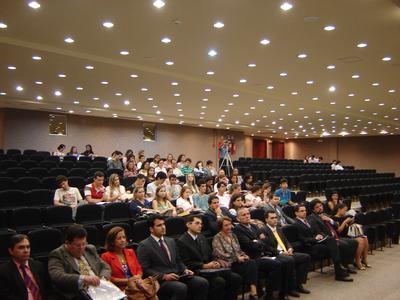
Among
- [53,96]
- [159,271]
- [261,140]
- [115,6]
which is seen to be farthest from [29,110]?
[261,140]

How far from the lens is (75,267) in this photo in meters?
3.63

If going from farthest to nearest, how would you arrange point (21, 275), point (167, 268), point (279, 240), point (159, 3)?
point (159, 3) < point (279, 240) < point (167, 268) < point (21, 275)

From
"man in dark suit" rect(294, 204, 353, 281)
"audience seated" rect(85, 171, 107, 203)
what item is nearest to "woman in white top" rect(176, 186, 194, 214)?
"audience seated" rect(85, 171, 107, 203)

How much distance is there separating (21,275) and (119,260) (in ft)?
3.11

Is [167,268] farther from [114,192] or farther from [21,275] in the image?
[114,192]

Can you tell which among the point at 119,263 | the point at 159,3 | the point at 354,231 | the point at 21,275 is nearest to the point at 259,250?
the point at 119,263

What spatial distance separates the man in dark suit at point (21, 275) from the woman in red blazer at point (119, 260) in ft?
2.11

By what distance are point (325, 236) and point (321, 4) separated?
3.66 m

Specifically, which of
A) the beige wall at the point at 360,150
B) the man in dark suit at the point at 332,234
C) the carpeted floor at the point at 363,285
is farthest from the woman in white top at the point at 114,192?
the beige wall at the point at 360,150

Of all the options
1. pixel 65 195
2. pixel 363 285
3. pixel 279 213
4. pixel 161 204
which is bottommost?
pixel 363 285

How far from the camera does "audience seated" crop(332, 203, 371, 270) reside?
6863mm

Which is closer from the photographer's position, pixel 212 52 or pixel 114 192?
pixel 114 192

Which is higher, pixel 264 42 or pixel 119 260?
pixel 264 42

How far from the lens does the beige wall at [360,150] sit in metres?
31.8
